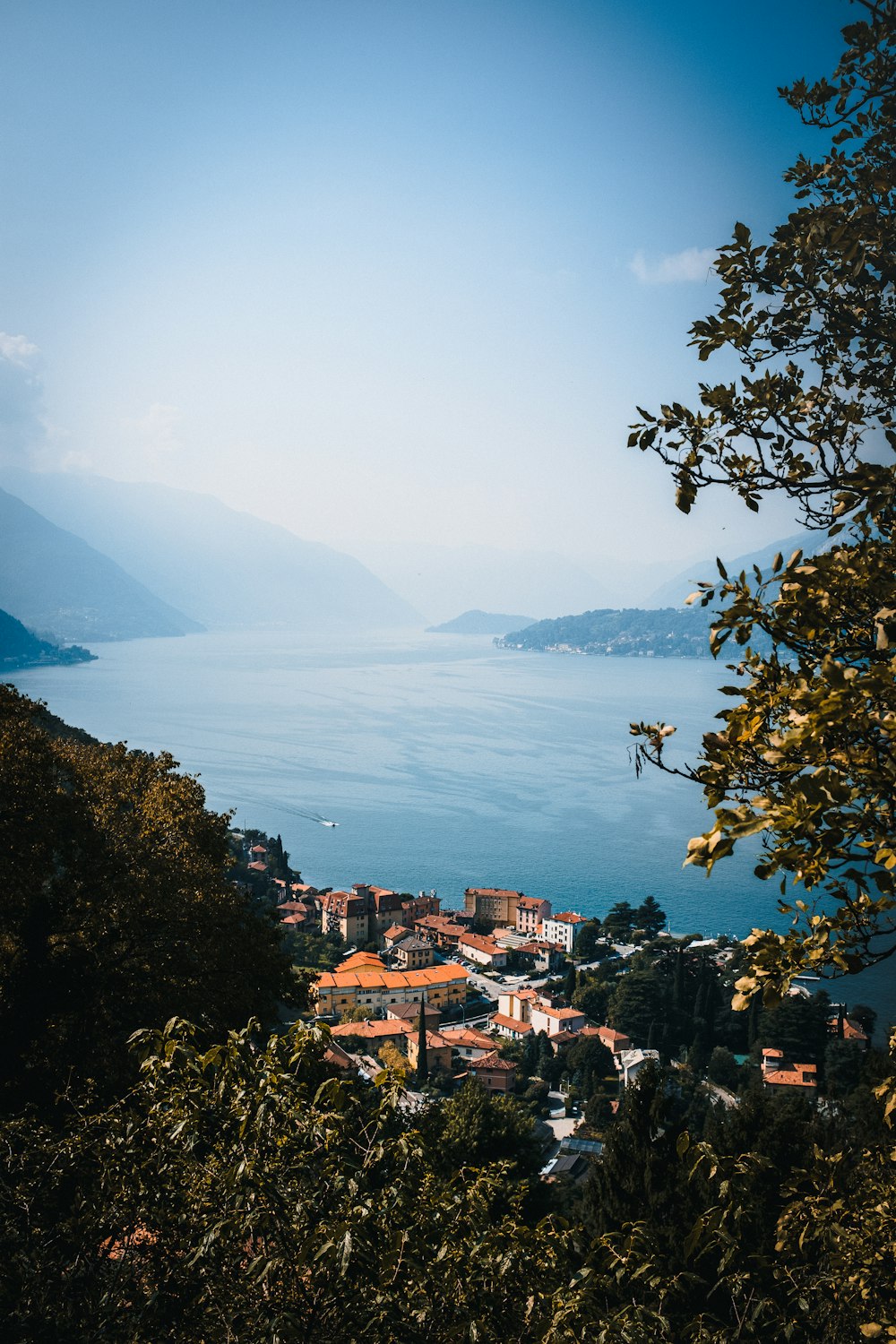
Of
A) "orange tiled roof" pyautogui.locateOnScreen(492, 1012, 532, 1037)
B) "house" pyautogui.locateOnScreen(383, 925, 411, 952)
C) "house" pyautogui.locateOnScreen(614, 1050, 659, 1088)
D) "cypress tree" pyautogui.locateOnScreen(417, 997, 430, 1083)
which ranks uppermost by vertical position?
"cypress tree" pyautogui.locateOnScreen(417, 997, 430, 1083)

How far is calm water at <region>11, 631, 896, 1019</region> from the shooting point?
1772 inches

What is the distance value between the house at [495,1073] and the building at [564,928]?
39.4 feet

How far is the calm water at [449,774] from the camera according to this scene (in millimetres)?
45000

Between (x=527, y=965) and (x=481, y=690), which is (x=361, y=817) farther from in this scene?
(x=481, y=690)

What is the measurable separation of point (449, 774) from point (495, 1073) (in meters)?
38.5

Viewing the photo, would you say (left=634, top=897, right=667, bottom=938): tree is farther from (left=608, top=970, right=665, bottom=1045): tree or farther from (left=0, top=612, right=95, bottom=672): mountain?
(left=0, top=612, right=95, bottom=672): mountain

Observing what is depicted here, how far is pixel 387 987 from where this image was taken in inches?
1312

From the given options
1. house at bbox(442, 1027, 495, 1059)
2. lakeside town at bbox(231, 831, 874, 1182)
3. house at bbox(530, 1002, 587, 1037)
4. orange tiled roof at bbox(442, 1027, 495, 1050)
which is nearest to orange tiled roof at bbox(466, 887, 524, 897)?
lakeside town at bbox(231, 831, 874, 1182)

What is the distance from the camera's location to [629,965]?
35.8 m

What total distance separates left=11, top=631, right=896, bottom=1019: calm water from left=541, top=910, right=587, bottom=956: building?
9.01ft

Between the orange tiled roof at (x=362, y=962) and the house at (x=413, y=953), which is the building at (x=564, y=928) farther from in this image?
the orange tiled roof at (x=362, y=962)

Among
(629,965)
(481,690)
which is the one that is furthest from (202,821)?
(481,690)

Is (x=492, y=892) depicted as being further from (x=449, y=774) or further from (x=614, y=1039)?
(x=449, y=774)

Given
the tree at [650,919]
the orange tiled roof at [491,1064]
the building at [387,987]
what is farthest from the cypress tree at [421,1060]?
the tree at [650,919]
